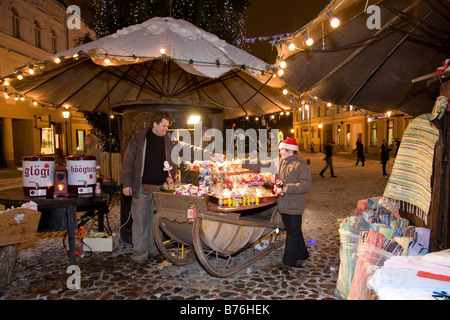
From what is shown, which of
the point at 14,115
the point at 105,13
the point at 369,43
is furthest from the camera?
the point at 14,115

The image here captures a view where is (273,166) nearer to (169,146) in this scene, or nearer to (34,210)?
(169,146)

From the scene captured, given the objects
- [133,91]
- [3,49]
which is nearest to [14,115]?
[3,49]

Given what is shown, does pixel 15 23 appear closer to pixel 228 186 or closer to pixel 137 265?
pixel 137 265

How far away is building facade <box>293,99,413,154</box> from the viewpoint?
28.7 metres

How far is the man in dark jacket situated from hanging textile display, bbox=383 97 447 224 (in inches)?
128

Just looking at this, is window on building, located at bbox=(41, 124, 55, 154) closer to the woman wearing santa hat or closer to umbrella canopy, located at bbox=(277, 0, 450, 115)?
A: the woman wearing santa hat

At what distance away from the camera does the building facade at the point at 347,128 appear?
94.3ft

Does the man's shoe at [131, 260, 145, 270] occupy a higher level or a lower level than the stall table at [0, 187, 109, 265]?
lower

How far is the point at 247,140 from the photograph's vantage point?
69.5 ft

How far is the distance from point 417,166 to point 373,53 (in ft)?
6.99

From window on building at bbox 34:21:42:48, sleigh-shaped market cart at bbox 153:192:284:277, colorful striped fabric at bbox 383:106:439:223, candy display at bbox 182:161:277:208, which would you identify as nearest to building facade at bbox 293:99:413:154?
candy display at bbox 182:161:277:208

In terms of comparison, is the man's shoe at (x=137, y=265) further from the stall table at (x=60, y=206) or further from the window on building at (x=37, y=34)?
the window on building at (x=37, y=34)

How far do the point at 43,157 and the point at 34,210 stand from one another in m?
0.86

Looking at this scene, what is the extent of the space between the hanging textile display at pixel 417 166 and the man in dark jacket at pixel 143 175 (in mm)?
3257
